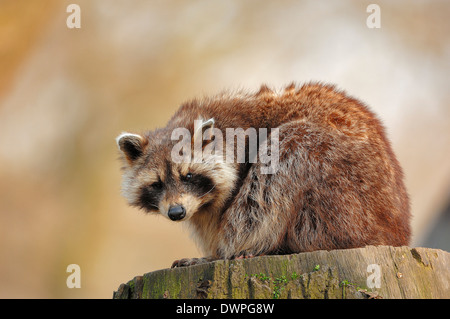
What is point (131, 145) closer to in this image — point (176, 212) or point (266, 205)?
point (176, 212)

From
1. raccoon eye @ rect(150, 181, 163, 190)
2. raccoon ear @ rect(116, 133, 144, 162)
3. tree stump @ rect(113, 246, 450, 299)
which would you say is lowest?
tree stump @ rect(113, 246, 450, 299)

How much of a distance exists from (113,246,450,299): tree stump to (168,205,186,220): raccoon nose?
1208 millimetres

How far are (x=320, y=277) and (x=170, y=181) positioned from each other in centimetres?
A: 262

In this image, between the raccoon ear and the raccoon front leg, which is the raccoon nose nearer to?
the raccoon front leg

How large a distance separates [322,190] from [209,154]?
1661mm

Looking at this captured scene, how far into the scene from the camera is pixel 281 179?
20.5 ft

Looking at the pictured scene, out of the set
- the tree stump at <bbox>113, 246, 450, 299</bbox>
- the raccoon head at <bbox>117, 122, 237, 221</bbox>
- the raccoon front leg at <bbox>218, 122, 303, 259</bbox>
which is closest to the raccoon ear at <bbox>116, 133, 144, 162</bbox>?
the raccoon head at <bbox>117, 122, 237, 221</bbox>

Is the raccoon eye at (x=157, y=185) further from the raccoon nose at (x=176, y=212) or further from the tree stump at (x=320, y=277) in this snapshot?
the tree stump at (x=320, y=277)

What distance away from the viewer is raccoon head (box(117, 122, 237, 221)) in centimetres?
660

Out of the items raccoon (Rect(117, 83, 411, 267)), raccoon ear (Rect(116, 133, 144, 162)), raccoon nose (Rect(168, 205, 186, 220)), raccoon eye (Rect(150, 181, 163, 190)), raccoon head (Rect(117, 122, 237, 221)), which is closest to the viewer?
raccoon (Rect(117, 83, 411, 267))

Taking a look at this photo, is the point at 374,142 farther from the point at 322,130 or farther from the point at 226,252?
the point at 226,252

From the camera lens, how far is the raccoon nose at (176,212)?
20.9 feet

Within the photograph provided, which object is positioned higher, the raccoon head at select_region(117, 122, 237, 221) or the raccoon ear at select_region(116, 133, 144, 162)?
the raccoon ear at select_region(116, 133, 144, 162)
